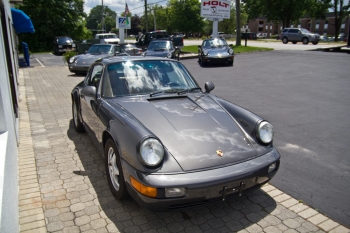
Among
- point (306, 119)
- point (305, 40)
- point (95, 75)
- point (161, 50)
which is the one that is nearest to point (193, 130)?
point (95, 75)

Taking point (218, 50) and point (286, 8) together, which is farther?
point (286, 8)

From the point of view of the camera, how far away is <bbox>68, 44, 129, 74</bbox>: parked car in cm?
1359

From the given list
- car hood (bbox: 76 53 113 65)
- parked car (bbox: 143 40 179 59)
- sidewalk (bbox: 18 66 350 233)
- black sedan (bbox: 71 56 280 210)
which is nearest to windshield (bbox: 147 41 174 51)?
parked car (bbox: 143 40 179 59)

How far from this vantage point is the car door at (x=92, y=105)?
4129 mm

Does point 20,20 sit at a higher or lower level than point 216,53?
higher

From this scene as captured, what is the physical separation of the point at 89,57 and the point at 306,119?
10.6 meters

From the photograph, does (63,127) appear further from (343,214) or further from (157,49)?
(157,49)

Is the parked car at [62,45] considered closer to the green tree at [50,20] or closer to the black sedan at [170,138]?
the green tree at [50,20]

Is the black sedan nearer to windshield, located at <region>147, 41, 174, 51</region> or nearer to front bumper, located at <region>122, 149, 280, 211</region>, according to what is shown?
front bumper, located at <region>122, 149, 280, 211</region>

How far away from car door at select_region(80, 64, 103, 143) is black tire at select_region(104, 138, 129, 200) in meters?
0.63

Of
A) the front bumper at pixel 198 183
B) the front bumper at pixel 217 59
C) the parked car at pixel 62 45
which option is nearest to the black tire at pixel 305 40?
the front bumper at pixel 217 59

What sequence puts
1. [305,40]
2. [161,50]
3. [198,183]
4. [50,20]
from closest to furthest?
[198,183]
[161,50]
[305,40]
[50,20]

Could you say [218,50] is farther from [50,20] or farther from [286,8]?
[286,8]

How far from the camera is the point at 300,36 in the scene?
33.5m
